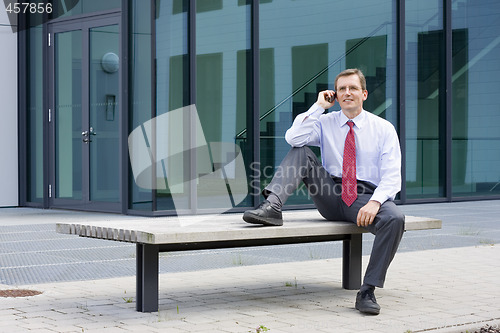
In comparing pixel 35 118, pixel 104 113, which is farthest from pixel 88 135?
→ pixel 35 118

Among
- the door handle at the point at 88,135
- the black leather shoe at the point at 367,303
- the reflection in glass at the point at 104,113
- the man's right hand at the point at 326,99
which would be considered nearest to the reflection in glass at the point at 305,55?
the reflection in glass at the point at 104,113

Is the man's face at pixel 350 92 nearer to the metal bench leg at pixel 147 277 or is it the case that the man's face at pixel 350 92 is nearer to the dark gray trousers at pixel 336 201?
the dark gray trousers at pixel 336 201

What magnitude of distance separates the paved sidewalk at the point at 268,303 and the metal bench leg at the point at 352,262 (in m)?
0.11

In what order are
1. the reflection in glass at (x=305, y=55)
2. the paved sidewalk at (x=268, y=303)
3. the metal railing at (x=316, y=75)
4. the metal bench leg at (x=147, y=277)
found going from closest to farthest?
the paved sidewalk at (x=268, y=303), the metal bench leg at (x=147, y=277), the metal railing at (x=316, y=75), the reflection in glass at (x=305, y=55)

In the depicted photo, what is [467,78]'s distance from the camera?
52.6 ft

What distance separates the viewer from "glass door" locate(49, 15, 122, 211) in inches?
508

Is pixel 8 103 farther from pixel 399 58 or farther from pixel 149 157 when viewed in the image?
pixel 399 58

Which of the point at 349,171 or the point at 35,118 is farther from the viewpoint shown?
the point at 35,118

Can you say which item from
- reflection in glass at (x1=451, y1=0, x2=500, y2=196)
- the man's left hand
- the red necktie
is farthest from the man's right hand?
reflection in glass at (x1=451, y1=0, x2=500, y2=196)

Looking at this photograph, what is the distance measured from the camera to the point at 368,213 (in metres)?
5.20

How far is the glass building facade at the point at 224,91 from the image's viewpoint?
482 inches

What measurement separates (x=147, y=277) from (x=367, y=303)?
1265 mm

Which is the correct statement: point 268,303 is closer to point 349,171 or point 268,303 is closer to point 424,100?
point 349,171

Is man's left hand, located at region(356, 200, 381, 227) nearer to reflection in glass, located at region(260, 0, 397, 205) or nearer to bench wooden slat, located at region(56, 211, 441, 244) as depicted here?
bench wooden slat, located at region(56, 211, 441, 244)
